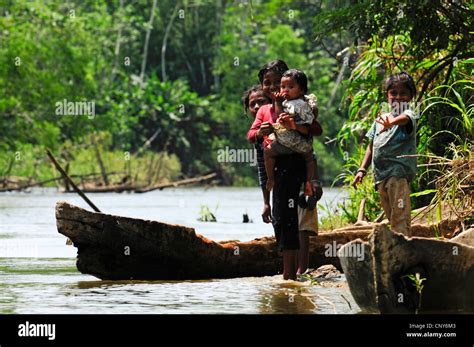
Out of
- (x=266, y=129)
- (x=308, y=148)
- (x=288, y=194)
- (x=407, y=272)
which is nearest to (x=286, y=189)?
(x=288, y=194)

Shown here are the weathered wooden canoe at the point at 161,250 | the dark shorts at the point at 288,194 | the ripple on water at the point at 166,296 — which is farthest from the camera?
the weathered wooden canoe at the point at 161,250

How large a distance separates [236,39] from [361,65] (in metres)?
35.7

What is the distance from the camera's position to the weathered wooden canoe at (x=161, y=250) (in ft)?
30.4

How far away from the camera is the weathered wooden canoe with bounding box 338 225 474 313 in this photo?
7039 mm

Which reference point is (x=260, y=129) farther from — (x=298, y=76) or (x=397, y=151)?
(x=397, y=151)

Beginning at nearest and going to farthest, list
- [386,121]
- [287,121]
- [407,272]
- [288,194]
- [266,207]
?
[407,272]
[287,121]
[386,121]
[288,194]
[266,207]

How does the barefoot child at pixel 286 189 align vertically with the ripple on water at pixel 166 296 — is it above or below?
above

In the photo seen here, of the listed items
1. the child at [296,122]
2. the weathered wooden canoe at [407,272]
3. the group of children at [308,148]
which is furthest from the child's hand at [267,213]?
the weathered wooden canoe at [407,272]

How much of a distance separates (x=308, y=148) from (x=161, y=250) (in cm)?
147

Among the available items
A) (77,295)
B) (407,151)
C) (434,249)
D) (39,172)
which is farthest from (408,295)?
(39,172)

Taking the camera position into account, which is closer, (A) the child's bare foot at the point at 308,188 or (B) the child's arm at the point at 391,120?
(B) the child's arm at the point at 391,120

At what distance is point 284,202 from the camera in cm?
902

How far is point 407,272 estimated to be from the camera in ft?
23.6

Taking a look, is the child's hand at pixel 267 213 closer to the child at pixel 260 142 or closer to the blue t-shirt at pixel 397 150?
the child at pixel 260 142
